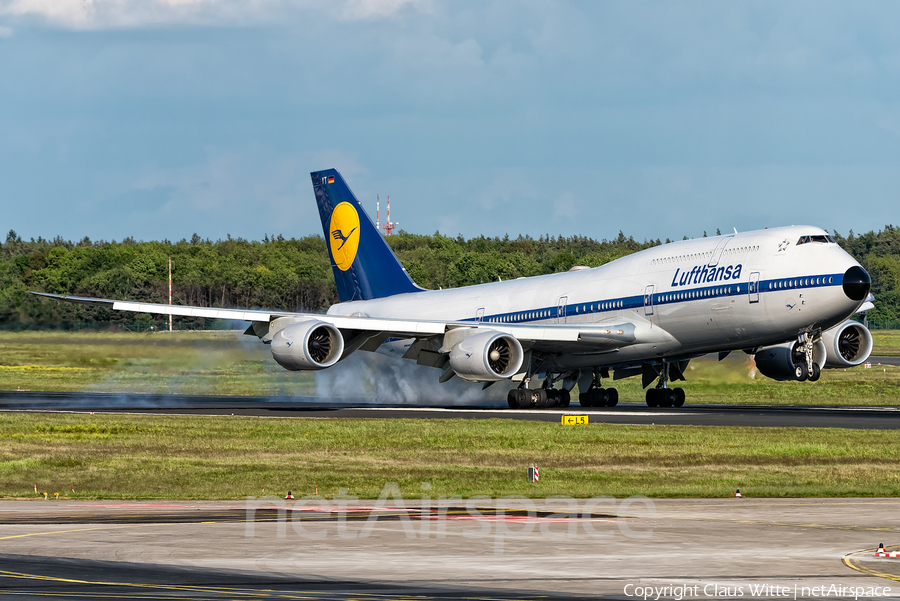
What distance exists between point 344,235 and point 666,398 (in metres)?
18.9

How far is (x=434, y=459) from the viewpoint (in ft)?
98.6

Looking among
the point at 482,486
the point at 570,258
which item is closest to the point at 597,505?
the point at 482,486

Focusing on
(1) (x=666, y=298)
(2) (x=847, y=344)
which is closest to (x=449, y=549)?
(1) (x=666, y=298)

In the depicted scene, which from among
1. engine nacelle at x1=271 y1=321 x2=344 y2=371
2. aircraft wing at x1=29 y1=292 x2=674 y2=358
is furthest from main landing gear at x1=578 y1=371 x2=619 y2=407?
engine nacelle at x1=271 y1=321 x2=344 y2=371

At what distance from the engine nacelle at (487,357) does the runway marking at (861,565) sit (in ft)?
101

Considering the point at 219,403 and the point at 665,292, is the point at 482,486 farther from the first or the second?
the point at 219,403

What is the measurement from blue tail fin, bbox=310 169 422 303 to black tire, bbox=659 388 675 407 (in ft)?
46.6

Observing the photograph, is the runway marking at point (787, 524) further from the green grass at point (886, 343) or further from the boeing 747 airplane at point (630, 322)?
the green grass at point (886, 343)

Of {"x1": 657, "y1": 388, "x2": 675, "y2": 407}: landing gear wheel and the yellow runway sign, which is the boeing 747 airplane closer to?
{"x1": 657, "y1": 388, "x2": 675, "y2": 407}: landing gear wheel

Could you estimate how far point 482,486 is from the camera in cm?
2473

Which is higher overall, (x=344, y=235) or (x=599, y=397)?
(x=344, y=235)

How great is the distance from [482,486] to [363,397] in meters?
35.7

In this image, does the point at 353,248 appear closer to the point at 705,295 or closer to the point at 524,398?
the point at 524,398

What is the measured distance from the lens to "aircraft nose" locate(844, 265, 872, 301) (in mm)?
41781
